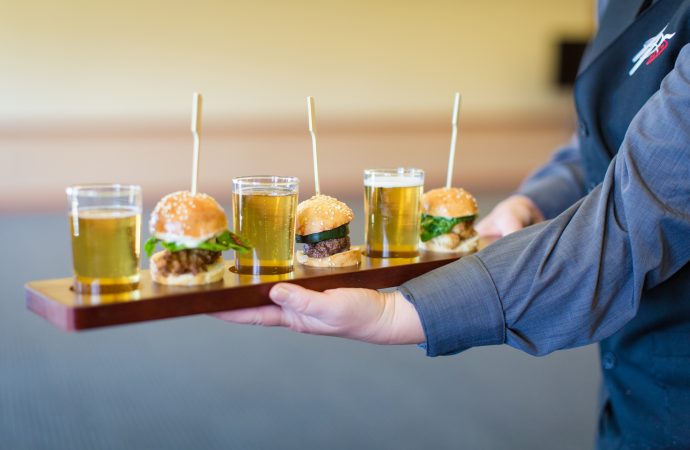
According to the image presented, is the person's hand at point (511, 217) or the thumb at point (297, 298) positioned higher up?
the person's hand at point (511, 217)

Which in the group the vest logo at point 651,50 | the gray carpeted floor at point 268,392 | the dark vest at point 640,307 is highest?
the vest logo at point 651,50

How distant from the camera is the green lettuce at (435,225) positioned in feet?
6.32

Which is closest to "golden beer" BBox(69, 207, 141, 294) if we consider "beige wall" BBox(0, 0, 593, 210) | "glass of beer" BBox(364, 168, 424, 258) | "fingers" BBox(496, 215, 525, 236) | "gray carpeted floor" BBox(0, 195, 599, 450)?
"glass of beer" BBox(364, 168, 424, 258)

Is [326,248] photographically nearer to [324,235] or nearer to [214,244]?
[324,235]

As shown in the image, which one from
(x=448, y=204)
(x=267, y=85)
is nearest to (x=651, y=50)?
(x=448, y=204)

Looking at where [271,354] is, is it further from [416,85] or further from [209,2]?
[416,85]

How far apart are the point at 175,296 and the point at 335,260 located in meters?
0.42

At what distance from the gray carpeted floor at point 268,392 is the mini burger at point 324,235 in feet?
5.22

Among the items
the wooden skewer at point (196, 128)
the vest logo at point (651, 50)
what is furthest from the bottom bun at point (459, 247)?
the wooden skewer at point (196, 128)

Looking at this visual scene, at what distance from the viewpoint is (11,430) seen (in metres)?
3.13

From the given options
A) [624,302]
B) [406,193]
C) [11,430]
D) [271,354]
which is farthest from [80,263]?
[271,354]

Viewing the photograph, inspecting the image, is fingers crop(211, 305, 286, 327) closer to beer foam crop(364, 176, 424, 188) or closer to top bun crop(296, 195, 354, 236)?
top bun crop(296, 195, 354, 236)

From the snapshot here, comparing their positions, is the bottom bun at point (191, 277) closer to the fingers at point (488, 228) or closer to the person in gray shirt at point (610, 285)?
the person in gray shirt at point (610, 285)

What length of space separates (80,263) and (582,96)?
114 cm
